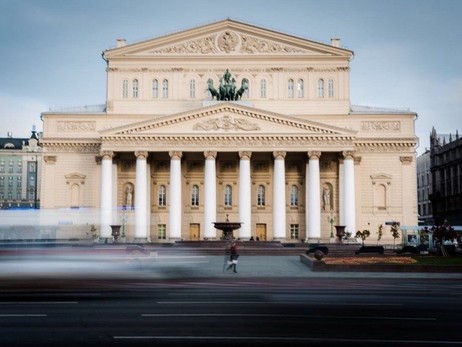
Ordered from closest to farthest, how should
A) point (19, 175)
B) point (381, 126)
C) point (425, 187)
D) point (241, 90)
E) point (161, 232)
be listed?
point (241, 90) → point (161, 232) → point (381, 126) → point (425, 187) → point (19, 175)

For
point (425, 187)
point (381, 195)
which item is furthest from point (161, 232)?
point (425, 187)

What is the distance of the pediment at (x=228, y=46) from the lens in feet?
254

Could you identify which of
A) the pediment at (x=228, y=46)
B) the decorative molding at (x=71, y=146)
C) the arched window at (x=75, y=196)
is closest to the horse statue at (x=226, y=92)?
the pediment at (x=228, y=46)

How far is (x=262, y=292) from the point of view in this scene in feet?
79.9

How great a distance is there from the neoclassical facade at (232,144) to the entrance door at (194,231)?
0.11 m

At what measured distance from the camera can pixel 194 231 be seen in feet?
249

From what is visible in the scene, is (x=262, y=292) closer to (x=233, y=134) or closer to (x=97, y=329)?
(x=97, y=329)

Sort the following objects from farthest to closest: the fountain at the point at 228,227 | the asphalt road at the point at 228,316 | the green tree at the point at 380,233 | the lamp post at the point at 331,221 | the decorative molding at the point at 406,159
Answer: the decorative molding at the point at 406,159 → the lamp post at the point at 331,221 → the green tree at the point at 380,233 → the fountain at the point at 228,227 → the asphalt road at the point at 228,316

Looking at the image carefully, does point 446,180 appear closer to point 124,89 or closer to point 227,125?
point 227,125

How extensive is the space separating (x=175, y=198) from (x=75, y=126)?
14859 mm

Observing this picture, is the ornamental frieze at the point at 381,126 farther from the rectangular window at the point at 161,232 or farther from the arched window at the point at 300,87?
the rectangular window at the point at 161,232

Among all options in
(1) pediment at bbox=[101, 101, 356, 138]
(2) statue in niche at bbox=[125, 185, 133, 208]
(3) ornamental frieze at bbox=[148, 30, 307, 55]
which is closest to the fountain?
(1) pediment at bbox=[101, 101, 356, 138]

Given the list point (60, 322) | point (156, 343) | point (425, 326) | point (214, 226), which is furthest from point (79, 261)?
point (214, 226)

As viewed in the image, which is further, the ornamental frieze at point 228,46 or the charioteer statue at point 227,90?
the ornamental frieze at point 228,46
